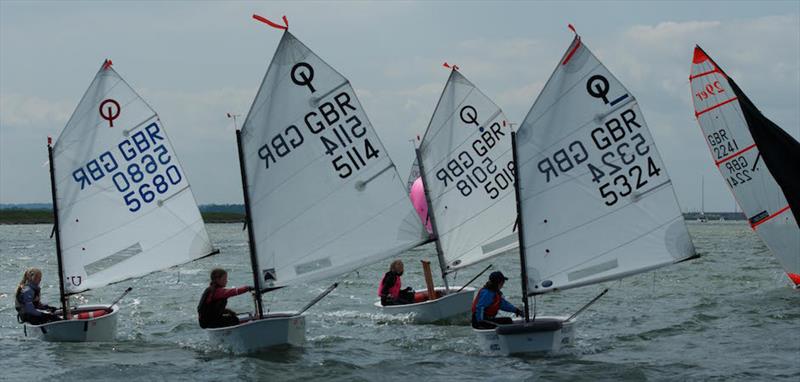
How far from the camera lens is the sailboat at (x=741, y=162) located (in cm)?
2644

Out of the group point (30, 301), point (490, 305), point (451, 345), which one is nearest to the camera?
point (490, 305)

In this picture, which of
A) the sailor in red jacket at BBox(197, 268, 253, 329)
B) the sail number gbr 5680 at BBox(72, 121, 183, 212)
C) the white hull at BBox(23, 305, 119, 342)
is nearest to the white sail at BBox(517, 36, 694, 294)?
the sailor in red jacket at BBox(197, 268, 253, 329)

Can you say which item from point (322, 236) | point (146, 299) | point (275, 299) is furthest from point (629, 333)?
point (146, 299)

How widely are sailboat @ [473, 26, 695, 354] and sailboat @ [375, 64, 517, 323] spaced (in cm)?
862

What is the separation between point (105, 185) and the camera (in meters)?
21.3

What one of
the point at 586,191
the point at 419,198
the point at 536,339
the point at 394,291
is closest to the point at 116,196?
the point at 394,291

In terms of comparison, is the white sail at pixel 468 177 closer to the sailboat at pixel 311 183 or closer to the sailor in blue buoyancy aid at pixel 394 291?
the sailor in blue buoyancy aid at pixel 394 291

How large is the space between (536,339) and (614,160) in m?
3.15

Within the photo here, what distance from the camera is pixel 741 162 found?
1077 inches

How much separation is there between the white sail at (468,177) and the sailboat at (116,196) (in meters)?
7.19

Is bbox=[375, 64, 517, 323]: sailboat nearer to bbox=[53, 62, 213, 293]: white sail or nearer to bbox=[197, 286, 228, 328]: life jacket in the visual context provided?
bbox=[53, 62, 213, 293]: white sail

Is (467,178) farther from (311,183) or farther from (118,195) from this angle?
(118,195)

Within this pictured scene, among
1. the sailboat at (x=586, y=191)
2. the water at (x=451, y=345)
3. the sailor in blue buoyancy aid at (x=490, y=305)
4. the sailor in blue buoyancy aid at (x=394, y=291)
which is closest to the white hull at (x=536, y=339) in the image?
the sailboat at (x=586, y=191)

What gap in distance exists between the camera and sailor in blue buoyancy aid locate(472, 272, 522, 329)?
17.4 m
